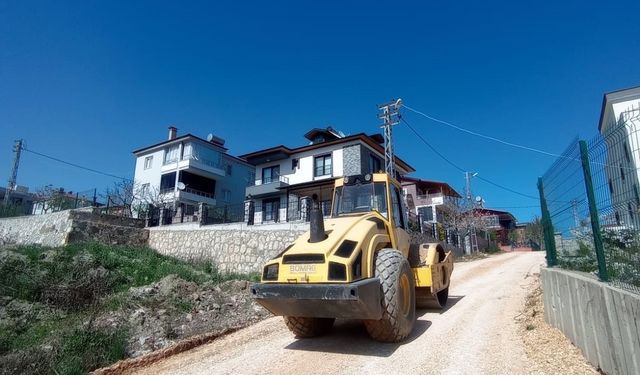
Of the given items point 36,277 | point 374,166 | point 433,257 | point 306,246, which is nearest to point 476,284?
point 433,257

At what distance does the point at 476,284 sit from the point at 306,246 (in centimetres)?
918

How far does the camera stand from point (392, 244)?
24.1 ft

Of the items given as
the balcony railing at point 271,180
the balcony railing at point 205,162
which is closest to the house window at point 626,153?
the balcony railing at point 271,180

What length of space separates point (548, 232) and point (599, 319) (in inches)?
142

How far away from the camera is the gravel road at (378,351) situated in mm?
5180

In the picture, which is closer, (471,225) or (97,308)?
(97,308)

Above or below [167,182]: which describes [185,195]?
below

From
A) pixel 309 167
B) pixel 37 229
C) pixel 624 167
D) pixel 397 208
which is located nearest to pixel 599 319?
pixel 624 167

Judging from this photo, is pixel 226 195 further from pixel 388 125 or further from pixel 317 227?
pixel 317 227

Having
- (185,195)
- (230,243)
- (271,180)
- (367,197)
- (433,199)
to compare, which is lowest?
(230,243)

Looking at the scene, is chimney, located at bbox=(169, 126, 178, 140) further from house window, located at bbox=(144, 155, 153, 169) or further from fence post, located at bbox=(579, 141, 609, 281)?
fence post, located at bbox=(579, 141, 609, 281)

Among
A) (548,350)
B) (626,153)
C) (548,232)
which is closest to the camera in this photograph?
(626,153)

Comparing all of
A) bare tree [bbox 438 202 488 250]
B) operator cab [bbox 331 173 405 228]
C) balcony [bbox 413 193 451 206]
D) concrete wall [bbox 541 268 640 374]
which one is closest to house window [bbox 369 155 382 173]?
bare tree [bbox 438 202 488 250]

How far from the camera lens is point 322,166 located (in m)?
33.5
